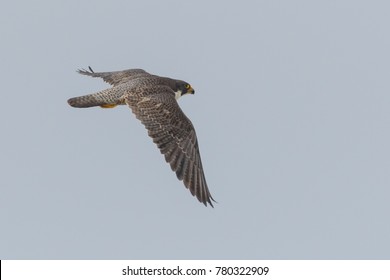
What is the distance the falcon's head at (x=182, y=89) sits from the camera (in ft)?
47.1

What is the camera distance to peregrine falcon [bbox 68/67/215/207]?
11984 mm

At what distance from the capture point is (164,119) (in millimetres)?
12500

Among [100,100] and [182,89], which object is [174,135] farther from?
[182,89]

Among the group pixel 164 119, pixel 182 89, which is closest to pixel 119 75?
pixel 182 89

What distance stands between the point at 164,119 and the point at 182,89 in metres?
2.15

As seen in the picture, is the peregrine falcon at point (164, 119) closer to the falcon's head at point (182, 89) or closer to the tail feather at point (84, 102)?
the tail feather at point (84, 102)

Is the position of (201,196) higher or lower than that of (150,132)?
lower
